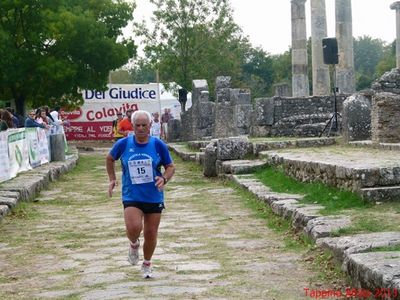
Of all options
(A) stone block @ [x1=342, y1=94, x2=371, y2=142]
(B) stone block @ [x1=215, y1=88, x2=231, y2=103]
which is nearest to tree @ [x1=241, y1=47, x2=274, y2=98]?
(B) stone block @ [x1=215, y1=88, x2=231, y2=103]

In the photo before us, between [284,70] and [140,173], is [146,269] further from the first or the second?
[284,70]

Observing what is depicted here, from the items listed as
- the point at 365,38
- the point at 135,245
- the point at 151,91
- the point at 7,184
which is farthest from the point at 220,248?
the point at 365,38

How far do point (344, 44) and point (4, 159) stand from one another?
23.1m

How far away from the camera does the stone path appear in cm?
748

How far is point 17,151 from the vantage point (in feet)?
60.4

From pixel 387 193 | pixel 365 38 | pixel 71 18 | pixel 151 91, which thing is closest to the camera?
pixel 387 193

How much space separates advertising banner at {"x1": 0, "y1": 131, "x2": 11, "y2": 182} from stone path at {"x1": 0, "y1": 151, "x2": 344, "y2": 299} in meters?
1.46

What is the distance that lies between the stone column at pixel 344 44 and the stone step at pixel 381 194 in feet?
86.2

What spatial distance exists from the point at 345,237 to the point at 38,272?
2812 millimetres

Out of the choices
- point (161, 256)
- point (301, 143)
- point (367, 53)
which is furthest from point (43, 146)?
point (367, 53)

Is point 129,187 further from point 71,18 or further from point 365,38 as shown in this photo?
point 365,38

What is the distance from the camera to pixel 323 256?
8.27 metres

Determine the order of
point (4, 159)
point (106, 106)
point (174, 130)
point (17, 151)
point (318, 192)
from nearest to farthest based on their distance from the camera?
point (318, 192), point (4, 159), point (17, 151), point (174, 130), point (106, 106)

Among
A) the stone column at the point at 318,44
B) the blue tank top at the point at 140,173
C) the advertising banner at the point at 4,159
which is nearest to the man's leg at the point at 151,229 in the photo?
the blue tank top at the point at 140,173
